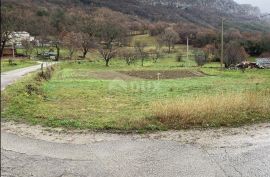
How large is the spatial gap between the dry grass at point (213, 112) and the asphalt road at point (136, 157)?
4.59 feet

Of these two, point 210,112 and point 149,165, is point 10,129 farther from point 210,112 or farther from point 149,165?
point 210,112

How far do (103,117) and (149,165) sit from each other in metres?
4.69

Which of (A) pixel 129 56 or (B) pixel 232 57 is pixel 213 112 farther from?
(A) pixel 129 56

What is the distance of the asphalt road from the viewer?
7258 millimetres

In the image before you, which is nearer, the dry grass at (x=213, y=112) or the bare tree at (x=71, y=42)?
the dry grass at (x=213, y=112)

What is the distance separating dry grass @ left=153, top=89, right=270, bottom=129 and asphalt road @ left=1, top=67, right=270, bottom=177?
4.59ft

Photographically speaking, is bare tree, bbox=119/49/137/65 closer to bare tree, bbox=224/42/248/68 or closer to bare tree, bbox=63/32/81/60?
bare tree, bbox=63/32/81/60

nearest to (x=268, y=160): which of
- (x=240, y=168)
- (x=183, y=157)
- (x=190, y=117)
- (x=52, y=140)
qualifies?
(x=240, y=168)

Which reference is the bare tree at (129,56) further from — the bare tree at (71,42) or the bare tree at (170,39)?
the bare tree at (170,39)

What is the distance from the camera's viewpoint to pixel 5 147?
8.68 m

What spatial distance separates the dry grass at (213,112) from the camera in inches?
441

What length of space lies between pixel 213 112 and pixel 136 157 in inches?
181

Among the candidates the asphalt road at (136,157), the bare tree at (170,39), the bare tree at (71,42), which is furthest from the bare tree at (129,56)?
the asphalt road at (136,157)

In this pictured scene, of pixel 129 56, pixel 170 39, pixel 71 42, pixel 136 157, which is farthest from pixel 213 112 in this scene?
pixel 170 39
